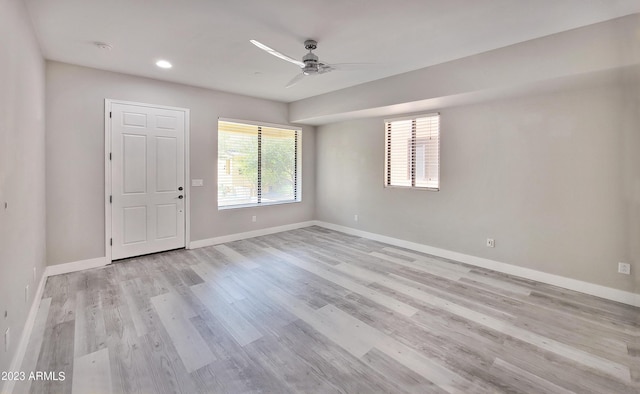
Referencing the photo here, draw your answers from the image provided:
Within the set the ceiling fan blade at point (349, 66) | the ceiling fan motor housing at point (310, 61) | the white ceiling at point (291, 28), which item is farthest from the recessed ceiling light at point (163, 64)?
the ceiling fan blade at point (349, 66)

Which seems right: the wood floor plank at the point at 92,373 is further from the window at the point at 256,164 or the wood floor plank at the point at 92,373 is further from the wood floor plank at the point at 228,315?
the window at the point at 256,164

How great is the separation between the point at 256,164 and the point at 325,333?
4.15 meters

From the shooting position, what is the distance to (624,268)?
3.12 meters

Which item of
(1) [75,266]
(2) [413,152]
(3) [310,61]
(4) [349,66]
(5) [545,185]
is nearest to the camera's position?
(3) [310,61]

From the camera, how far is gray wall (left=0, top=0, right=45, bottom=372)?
5.96 ft

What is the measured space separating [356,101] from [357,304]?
10.8 feet

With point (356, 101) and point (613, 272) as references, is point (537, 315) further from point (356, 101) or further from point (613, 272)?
point (356, 101)

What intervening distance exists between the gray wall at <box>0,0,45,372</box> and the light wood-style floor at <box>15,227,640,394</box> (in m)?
0.44

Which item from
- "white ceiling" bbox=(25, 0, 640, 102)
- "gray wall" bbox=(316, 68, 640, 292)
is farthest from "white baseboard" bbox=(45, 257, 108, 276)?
"gray wall" bbox=(316, 68, 640, 292)

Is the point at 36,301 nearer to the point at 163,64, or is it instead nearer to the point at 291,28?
the point at 163,64

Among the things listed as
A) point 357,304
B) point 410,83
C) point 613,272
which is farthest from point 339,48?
point 613,272

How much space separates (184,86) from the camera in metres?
4.80

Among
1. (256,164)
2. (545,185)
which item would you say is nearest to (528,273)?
(545,185)

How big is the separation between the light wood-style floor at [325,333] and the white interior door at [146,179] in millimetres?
668
